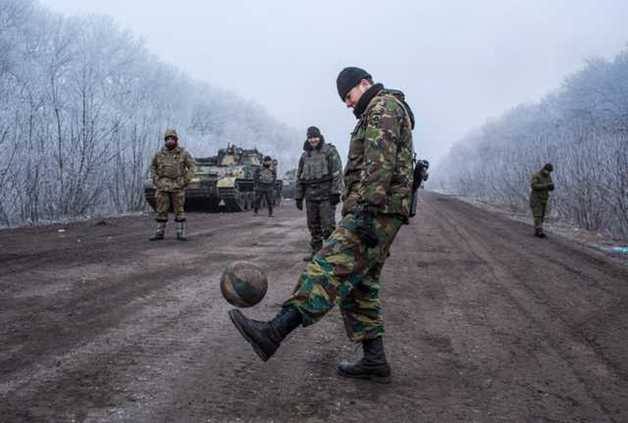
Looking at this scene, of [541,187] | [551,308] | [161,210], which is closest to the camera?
[551,308]

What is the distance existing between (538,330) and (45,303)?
413cm

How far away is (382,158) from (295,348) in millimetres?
1521

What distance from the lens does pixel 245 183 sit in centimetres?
1939

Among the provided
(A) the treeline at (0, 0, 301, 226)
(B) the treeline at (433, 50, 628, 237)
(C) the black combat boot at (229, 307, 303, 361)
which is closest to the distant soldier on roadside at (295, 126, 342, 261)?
(C) the black combat boot at (229, 307, 303, 361)

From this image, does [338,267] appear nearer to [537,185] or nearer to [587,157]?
[537,185]

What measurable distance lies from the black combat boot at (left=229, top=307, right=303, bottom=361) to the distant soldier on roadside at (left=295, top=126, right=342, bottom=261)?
4.57 meters

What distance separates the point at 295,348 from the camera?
3.79 metres

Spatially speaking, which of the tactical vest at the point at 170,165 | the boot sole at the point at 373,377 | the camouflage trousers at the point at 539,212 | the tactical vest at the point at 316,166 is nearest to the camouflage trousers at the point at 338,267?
the boot sole at the point at 373,377

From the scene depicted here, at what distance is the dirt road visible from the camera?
2.80 meters

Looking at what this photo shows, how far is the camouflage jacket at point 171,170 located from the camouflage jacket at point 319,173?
9.12 feet

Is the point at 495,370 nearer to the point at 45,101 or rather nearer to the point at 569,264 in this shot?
the point at 569,264

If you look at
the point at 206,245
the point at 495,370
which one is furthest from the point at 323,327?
the point at 206,245

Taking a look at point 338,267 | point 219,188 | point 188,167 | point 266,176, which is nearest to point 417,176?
point 338,267

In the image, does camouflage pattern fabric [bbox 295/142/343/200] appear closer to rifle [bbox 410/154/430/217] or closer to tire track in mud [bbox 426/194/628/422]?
tire track in mud [bbox 426/194/628/422]
